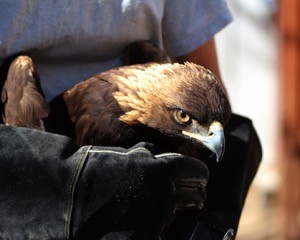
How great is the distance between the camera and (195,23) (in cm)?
326

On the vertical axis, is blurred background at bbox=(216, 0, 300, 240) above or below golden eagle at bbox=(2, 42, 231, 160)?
below

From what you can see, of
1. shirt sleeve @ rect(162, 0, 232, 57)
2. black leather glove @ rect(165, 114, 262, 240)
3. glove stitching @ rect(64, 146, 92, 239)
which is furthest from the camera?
shirt sleeve @ rect(162, 0, 232, 57)

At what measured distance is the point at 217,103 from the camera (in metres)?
2.91

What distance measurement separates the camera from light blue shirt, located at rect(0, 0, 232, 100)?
2.81 metres

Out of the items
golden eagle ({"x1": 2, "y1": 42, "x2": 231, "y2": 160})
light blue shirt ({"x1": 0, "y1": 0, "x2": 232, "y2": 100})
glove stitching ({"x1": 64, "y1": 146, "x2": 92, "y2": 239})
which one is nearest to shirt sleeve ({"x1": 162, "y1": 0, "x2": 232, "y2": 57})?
light blue shirt ({"x1": 0, "y1": 0, "x2": 232, "y2": 100})

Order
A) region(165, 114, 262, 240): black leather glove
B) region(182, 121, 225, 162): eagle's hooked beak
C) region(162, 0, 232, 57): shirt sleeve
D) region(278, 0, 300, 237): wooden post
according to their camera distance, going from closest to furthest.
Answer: region(165, 114, 262, 240): black leather glove < region(182, 121, 225, 162): eagle's hooked beak < region(162, 0, 232, 57): shirt sleeve < region(278, 0, 300, 237): wooden post

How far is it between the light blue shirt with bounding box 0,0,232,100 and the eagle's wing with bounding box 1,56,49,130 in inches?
2.6

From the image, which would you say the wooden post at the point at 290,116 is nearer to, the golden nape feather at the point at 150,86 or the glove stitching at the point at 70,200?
the golden nape feather at the point at 150,86

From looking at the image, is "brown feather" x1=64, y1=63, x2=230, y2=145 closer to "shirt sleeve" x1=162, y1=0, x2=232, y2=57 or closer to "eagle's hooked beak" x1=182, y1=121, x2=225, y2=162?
"eagle's hooked beak" x1=182, y1=121, x2=225, y2=162

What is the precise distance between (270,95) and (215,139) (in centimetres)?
616

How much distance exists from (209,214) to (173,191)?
1.38 feet

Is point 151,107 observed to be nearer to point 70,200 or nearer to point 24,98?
point 24,98

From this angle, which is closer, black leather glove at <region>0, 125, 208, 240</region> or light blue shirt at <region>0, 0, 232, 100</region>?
black leather glove at <region>0, 125, 208, 240</region>

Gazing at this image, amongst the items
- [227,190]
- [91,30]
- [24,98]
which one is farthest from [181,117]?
[24,98]
